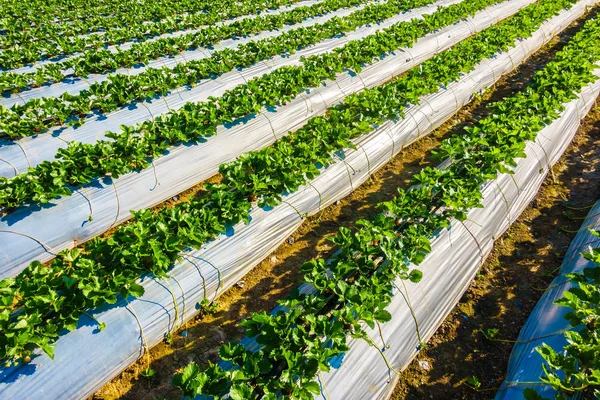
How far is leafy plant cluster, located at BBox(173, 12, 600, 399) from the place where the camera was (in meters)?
3.62

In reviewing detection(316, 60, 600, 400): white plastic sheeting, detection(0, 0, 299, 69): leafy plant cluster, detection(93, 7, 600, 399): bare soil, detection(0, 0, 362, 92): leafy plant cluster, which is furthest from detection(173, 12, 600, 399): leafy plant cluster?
detection(0, 0, 299, 69): leafy plant cluster

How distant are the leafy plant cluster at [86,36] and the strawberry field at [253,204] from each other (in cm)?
11

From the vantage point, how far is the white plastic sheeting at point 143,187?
18.2ft

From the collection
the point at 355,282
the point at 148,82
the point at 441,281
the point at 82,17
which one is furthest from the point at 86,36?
the point at 441,281

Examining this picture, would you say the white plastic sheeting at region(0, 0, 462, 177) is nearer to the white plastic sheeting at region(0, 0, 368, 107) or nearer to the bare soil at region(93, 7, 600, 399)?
the white plastic sheeting at region(0, 0, 368, 107)

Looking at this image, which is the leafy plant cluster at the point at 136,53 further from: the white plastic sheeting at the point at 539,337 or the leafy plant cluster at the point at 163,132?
the white plastic sheeting at the point at 539,337

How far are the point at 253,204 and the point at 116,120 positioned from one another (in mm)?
4612

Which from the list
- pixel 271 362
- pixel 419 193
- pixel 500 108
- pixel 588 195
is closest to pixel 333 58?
pixel 500 108

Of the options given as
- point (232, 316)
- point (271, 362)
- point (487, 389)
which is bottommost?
point (487, 389)

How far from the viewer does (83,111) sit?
8086mm

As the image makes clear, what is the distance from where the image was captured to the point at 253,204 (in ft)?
20.3

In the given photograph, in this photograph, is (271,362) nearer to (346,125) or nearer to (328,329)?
(328,329)

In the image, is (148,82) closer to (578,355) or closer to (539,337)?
(539,337)

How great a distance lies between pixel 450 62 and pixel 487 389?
377 inches
